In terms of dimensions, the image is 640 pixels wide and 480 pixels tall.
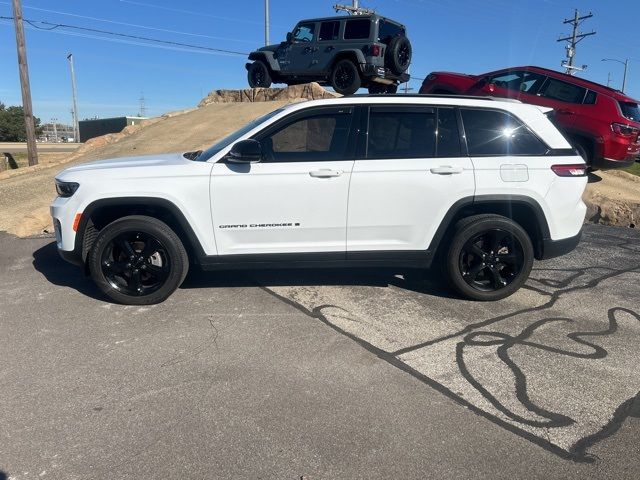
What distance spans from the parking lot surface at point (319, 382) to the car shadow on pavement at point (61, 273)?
→ 62mm

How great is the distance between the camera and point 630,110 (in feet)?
28.3

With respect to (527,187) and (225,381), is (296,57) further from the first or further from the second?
(225,381)

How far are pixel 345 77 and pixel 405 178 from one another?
10.1 meters

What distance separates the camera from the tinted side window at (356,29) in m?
12.8

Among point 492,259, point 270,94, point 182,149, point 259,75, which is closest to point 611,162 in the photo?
point 492,259

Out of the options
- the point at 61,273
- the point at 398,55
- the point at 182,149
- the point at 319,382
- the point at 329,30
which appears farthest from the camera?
the point at 329,30

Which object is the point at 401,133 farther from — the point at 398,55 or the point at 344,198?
the point at 398,55

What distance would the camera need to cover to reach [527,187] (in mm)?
4281

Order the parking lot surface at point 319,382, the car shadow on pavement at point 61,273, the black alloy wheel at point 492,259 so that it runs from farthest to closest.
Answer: the car shadow on pavement at point 61,273
the black alloy wheel at point 492,259
the parking lot surface at point 319,382

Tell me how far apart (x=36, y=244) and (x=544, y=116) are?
20.5 feet

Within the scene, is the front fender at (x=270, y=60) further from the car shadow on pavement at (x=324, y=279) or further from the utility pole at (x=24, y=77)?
the car shadow on pavement at (x=324, y=279)

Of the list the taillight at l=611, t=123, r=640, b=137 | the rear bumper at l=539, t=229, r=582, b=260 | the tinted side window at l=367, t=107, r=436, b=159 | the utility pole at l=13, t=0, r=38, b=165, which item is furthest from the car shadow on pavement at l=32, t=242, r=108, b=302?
the utility pole at l=13, t=0, r=38, b=165

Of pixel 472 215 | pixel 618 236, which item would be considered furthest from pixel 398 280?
pixel 618 236

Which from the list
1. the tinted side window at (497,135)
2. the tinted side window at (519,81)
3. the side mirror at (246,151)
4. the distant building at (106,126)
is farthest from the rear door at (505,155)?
the distant building at (106,126)
